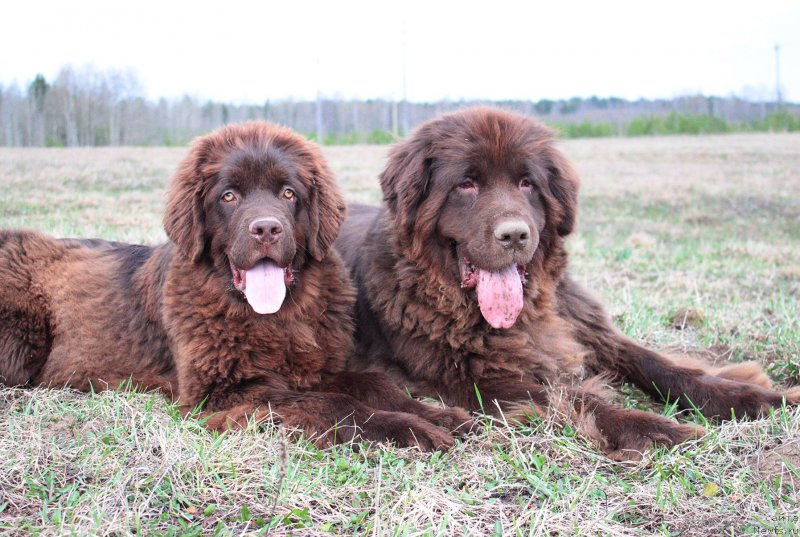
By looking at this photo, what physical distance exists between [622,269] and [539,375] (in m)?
4.92

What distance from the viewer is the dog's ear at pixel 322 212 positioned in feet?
12.9

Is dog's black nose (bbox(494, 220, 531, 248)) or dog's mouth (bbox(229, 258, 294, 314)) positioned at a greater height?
dog's black nose (bbox(494, 220, 531, 248))

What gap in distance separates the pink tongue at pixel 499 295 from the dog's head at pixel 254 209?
893 mm

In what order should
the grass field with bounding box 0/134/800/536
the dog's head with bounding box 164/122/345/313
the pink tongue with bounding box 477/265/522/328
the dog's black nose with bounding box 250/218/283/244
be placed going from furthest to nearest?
the pink tongue with bounding box 477/265/522/328, the dog's head with bounding box 164/122/345/313, the dog's black nose with bounding box 250/218/283/244, the grass field with bounding box 0/134/800/536

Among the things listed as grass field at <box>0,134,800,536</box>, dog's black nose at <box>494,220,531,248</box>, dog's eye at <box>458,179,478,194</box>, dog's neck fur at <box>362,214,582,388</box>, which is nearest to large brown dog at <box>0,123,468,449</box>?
grass field at <box>0,134,800,536</box>

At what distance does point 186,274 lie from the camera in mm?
3984

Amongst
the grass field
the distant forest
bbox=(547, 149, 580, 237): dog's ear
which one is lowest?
the grass field

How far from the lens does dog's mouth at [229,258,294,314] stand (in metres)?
3.70

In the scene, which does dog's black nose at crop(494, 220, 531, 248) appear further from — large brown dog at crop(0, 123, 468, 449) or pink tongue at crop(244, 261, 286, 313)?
pink tongue at crop(244, 261, 286, 313)

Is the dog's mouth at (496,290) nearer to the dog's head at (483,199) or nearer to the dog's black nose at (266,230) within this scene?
the dog's head at (483,199)

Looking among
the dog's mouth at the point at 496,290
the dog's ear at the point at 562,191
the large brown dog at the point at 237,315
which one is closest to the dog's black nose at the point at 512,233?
the dog's mouth at the point at 496,290

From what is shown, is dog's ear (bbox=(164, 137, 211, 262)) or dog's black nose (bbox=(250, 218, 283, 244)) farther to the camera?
dog's ear (bbox=(164, 137, 211, 262))

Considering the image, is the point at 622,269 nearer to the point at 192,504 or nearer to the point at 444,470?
the point at 444,470

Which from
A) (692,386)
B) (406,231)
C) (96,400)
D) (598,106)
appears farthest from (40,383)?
(598,106)
